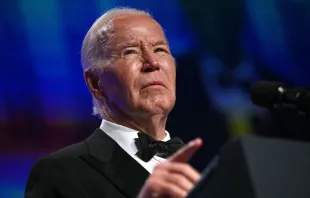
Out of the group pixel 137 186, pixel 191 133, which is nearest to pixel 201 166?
pixel 191 133

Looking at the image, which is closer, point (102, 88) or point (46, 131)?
point (102, 88)

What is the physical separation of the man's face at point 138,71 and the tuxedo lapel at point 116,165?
0.12 metres

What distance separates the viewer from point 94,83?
160cm

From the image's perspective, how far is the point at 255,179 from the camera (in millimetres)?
602

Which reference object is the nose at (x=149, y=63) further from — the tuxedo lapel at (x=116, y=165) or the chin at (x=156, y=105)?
the tuxedo lapel at (x=116, y=165)

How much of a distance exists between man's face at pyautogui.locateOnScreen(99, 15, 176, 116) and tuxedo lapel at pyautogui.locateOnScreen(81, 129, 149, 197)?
0.41 feet

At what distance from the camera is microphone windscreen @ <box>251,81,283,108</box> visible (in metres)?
0.77

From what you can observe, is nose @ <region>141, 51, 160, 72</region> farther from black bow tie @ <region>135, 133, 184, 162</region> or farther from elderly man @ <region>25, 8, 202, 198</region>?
black bow tie @ <region>135, 133, 184, 162</region>

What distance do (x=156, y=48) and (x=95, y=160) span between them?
1.18ft

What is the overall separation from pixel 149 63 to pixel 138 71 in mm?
35

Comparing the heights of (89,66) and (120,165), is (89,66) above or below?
above

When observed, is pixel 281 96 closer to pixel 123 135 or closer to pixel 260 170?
pixel 260 170

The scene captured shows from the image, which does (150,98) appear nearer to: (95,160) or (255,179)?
(95,160)

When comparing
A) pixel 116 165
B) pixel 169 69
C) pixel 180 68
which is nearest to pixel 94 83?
pixel 169 69
